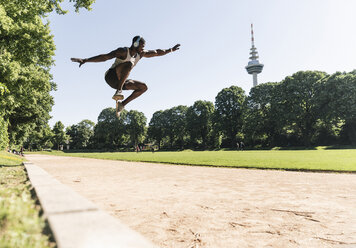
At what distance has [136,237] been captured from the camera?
1132 millimetres

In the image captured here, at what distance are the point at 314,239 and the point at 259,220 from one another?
2.79ft

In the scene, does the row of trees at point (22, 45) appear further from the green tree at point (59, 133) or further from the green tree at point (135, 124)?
the green tree at point (59, 133)

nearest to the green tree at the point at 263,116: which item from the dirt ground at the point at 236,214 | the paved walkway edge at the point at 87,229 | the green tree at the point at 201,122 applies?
the green tree at the point at 201,122

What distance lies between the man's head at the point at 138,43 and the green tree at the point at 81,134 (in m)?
99.7

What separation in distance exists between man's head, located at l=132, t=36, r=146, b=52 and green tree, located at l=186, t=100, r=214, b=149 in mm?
61322

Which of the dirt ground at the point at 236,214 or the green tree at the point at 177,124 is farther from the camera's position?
the green tree at the point at 177,124

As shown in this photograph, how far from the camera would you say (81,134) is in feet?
331

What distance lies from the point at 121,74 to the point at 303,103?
48931 mm

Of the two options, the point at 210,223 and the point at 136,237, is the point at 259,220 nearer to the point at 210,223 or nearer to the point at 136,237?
the point at 210,223

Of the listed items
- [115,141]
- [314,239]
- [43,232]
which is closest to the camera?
[43,232]

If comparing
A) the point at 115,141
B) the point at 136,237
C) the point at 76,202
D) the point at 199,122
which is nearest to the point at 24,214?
the point at 76,202

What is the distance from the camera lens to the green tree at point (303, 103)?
44969mm

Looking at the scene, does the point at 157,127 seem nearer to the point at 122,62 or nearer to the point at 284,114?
the point at 284,114

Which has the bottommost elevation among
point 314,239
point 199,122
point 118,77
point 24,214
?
point 314,239
